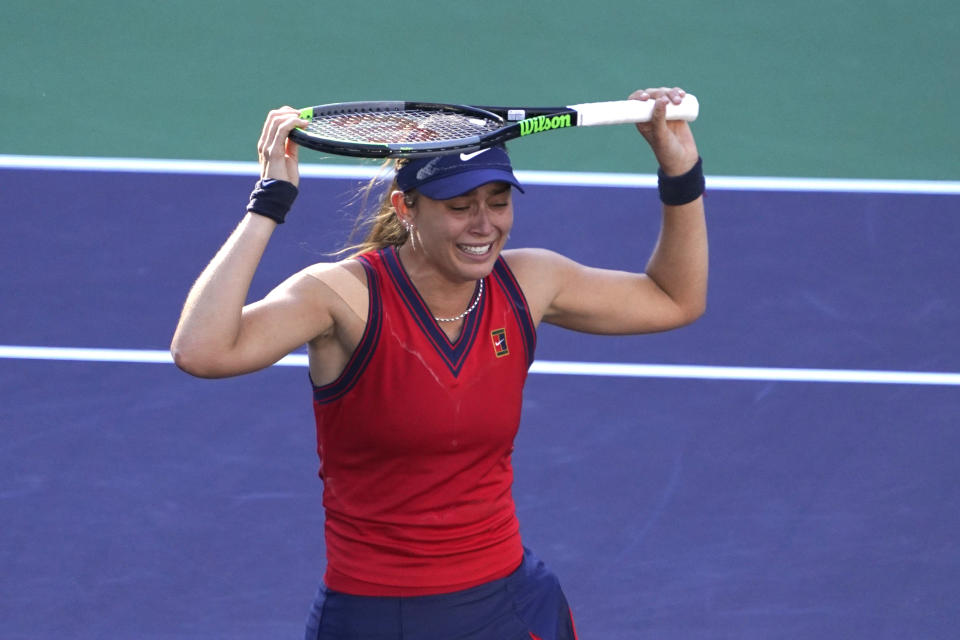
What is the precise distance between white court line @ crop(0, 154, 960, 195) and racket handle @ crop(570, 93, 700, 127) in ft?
12.7

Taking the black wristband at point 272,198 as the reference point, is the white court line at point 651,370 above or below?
below

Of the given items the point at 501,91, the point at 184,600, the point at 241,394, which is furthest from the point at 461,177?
the point at 501,91

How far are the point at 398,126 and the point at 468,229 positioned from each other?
0.45m

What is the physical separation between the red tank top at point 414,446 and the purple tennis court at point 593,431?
1.87m

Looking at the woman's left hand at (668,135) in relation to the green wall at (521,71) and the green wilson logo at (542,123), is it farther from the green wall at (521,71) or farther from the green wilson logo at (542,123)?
the green wall at (521,71)

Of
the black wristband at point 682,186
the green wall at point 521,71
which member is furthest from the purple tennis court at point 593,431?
the black wristband at point 682,186

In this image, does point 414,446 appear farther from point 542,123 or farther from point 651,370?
point 651,370

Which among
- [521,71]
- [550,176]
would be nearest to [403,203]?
[550,176]

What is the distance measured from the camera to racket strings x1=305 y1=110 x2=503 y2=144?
12.0ft

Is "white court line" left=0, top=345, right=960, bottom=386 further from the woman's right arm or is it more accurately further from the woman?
the woman's right arm

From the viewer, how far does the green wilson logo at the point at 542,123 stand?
3.62m

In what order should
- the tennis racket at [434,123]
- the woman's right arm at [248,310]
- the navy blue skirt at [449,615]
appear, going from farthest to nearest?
the navy blue skirt at [449,615]
the tennis racket at [434,123]
the woman's right arm at [248,310]

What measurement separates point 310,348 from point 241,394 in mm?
2879

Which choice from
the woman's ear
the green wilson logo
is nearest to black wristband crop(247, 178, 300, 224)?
the woman's ear
